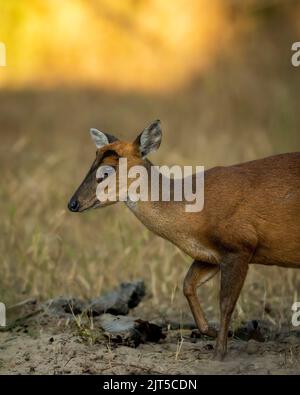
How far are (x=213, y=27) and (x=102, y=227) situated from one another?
798 centimetres

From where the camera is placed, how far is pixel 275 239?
675 centimetres

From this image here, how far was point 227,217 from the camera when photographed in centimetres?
674

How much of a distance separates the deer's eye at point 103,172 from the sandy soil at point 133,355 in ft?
3.58

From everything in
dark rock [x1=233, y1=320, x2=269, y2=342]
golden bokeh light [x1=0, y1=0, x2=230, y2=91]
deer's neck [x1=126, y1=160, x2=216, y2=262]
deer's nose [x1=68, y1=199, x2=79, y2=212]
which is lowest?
dark rock [x1=233, y1=320, x2=269, y2=342]

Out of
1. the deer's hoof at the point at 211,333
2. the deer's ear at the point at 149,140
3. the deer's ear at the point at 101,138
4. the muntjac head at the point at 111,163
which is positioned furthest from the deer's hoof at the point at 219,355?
the deer's ear at the point at 101,138

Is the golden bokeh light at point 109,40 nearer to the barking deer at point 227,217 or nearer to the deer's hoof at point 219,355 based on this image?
the barking deer at point 227,217

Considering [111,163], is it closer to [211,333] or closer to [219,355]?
[211,333]

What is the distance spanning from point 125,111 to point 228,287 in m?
9.39

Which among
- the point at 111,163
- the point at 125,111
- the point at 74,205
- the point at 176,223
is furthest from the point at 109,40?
the point at 176,223

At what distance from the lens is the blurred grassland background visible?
915cm

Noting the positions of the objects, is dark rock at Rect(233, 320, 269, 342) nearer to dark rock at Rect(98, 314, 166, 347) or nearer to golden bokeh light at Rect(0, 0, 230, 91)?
dark rock at Rect(98, 314, 166, 347)

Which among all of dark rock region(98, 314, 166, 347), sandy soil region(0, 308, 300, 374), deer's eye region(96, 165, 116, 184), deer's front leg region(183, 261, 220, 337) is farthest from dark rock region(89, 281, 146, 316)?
deer's eye region(96, 165, 116, 184)
